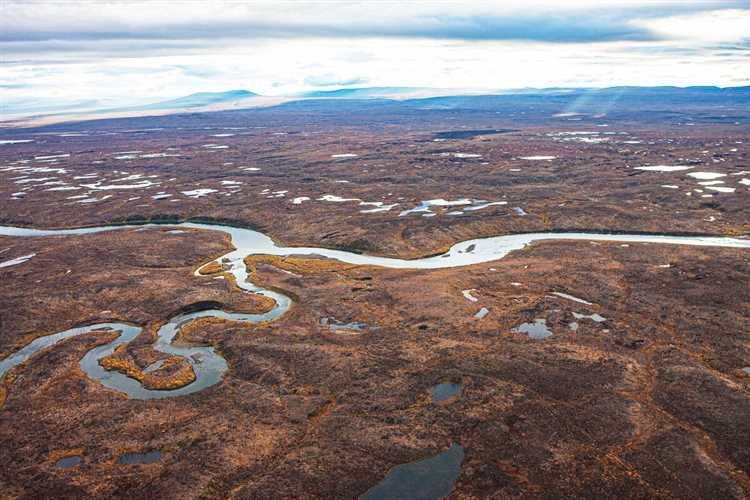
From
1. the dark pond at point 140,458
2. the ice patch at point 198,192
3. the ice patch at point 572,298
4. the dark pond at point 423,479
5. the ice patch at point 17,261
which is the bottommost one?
the ice patch at point 198,192

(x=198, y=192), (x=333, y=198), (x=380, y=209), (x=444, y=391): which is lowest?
(x=198, y=192)

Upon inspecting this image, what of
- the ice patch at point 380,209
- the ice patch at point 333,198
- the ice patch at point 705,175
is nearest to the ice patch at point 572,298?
the ice patch at point 380,209

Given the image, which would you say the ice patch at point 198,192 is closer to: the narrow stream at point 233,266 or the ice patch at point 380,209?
the narrow stream at point 233,266

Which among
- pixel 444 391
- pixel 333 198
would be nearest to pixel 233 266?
pixel 444 391

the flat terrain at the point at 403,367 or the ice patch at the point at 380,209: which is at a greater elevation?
the flat terrain at the point at 403,367

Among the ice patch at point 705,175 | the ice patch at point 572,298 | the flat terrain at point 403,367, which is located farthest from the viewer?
the ice patch at point 705,175

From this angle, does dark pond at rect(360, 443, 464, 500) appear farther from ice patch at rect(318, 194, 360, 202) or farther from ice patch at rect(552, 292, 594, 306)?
ice patch at rect(318, 194, 360, 202)

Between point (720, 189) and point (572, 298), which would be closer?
point (572, 298)

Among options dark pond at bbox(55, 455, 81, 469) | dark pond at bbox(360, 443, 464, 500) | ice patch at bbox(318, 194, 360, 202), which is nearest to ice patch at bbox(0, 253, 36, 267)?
dark pond at bbox(55, 455, 81, 469)

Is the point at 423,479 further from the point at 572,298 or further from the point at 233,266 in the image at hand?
the point at 233,266
